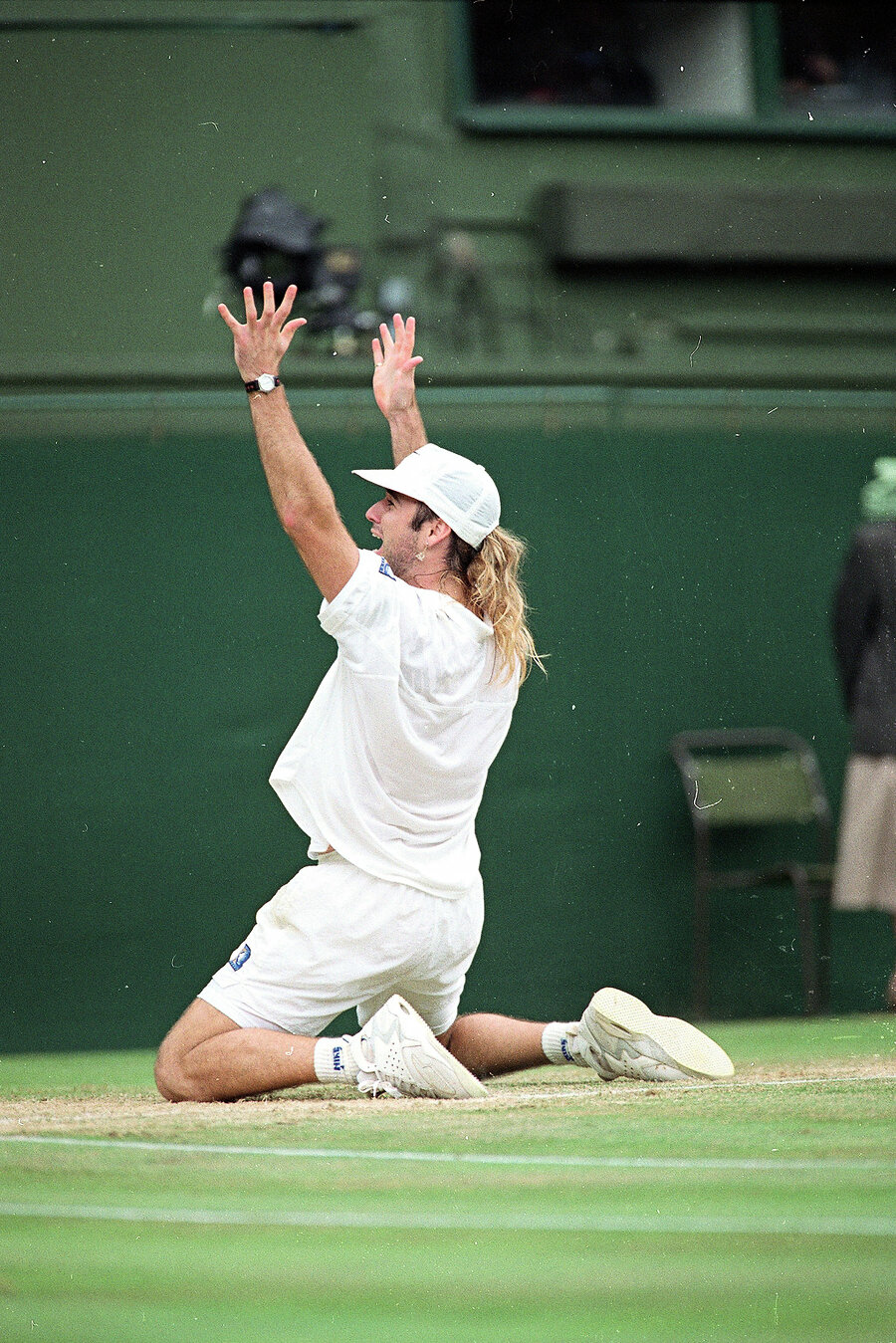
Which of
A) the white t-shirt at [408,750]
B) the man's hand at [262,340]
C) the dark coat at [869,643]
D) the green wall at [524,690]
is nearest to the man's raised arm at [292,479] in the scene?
the man's hand at [262,340]

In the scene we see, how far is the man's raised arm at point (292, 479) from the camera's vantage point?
2809 millimetres

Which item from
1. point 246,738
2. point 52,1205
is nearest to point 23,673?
point 246,738

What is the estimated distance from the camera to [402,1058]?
2.89 m

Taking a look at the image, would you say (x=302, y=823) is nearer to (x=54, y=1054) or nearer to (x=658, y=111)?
(x=54, y=1054)

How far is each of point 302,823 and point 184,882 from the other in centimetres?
176

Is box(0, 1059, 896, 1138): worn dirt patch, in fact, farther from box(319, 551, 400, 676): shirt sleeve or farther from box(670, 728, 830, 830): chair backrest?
box(670, 728, 830, 830): chair backrest

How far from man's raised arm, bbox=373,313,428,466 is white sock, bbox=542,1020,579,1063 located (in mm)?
1211

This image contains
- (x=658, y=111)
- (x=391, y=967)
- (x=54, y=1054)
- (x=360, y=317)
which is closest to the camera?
(x=391, y=967)

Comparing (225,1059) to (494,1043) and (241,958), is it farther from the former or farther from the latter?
(494,1043)

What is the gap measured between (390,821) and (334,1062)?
453 mm

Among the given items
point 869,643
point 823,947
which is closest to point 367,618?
point 869,643

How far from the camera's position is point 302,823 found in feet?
10.5

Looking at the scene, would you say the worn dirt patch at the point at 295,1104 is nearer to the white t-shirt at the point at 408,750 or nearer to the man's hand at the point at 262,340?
the white t-shirt at the point at 408,750

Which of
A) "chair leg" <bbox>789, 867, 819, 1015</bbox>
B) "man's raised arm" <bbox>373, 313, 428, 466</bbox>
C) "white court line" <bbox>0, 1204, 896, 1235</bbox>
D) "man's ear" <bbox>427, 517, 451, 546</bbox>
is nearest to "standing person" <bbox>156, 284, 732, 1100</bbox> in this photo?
"man's ear" <bbox>427, 517, 451, 546</bbox>
